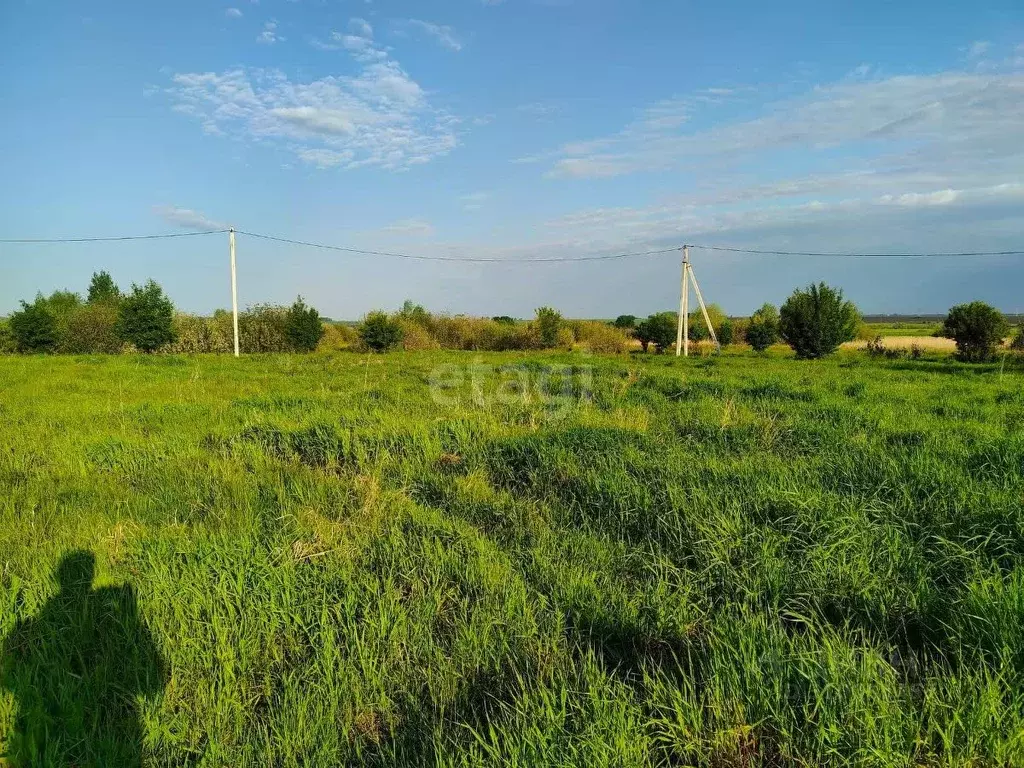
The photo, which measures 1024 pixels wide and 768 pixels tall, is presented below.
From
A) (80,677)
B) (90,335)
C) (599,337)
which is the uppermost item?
(90,335)

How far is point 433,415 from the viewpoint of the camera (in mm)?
7164

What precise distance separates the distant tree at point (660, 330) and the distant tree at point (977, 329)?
13.8 metres

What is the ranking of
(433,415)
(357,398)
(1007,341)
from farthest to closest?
1. (1007,341)
2. (357,398)
3. (433,415)

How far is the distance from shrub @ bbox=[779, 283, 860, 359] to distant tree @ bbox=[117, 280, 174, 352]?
29760mm

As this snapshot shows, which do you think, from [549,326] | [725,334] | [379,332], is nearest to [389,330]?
[379,332]

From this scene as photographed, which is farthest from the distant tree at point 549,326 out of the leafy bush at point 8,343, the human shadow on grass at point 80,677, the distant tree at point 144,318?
the human shadow on grass at point 80,677

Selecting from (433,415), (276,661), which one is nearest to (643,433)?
(433,415)

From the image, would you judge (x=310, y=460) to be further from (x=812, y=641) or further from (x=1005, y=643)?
(x=1005, y=643)

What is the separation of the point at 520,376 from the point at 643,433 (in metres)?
5.44

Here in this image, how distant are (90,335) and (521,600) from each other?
1178 inches

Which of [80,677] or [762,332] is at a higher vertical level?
[762,332]

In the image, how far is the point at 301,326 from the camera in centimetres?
2706

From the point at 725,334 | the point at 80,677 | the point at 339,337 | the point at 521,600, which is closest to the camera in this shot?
the point at 80,677

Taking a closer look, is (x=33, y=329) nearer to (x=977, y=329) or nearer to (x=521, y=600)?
(x=521, y=600)
